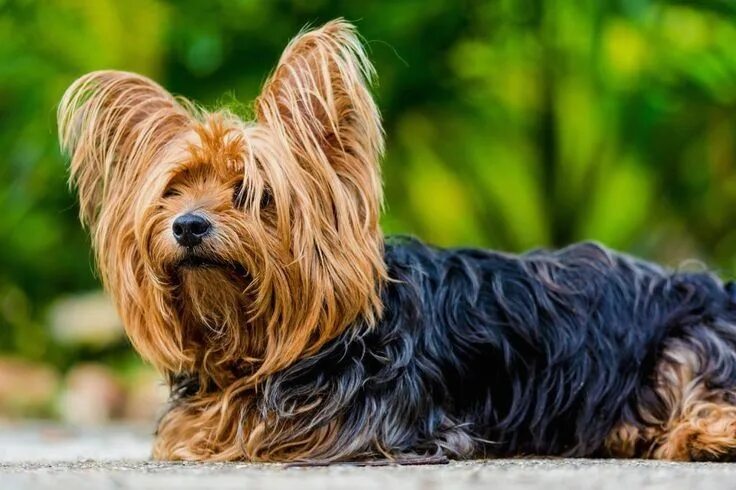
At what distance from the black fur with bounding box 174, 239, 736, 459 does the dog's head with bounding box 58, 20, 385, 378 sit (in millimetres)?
175

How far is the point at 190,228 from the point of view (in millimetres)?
4918

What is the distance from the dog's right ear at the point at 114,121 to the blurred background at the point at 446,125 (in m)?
5.18

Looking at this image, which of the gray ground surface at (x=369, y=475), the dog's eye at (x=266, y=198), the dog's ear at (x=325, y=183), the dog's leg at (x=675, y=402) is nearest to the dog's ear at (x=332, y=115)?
the dog's ear at (x=325, y=183)

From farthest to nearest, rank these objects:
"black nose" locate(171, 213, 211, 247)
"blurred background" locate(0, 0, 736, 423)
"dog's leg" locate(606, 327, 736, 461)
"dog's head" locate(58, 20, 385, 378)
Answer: "blurred background" locate(0, 0, 736, 423)
"dog's leg" locate(606, 327, 736, 461)
"dog's head" locate(58, 20, 385, 378)
"black nose" locate(171, 213, 211, 247)

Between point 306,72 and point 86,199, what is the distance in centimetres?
110

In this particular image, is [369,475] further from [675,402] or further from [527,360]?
[675,402]

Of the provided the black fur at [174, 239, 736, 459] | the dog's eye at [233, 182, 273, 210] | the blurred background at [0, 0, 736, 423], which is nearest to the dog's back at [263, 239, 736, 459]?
the black fur at [174, 239, 736, 459]

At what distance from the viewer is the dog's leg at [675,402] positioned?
5.59 m

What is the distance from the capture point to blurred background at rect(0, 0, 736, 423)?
10969 mm

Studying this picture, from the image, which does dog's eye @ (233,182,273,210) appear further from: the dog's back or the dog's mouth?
the dog's back

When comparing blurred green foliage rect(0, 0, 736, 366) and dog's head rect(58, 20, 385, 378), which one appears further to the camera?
Result: blurred green foliage rect(0, 0, 736, 366)

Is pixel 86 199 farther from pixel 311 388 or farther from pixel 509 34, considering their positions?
pixel 509 34

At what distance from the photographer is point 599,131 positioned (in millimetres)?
11438

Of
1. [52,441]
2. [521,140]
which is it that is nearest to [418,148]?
[521,140]
